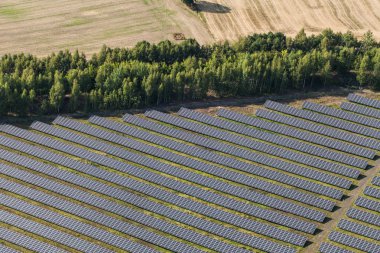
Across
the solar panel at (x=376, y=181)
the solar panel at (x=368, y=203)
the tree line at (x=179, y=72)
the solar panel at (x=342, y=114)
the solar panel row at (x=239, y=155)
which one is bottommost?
the solar panel at (x=368, y=203)

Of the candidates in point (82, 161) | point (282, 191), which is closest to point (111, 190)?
point (82, 161)

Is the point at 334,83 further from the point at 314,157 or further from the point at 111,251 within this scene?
the point at 111,251

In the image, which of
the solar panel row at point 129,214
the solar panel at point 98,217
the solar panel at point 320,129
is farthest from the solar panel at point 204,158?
the solar panel at point 98,217

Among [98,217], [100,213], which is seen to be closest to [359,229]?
[100,213]

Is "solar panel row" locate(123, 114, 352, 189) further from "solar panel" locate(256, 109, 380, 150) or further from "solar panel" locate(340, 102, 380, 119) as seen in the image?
"solar panel" locate(340, 102, 380, 119)

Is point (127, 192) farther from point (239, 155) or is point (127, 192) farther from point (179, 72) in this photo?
point (179, 72)

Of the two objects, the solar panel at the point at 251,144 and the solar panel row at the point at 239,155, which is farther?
the solar panel at the point at 251,144

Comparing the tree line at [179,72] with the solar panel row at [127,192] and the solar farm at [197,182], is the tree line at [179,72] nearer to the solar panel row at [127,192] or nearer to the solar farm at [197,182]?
the solar farm at [197,182]
